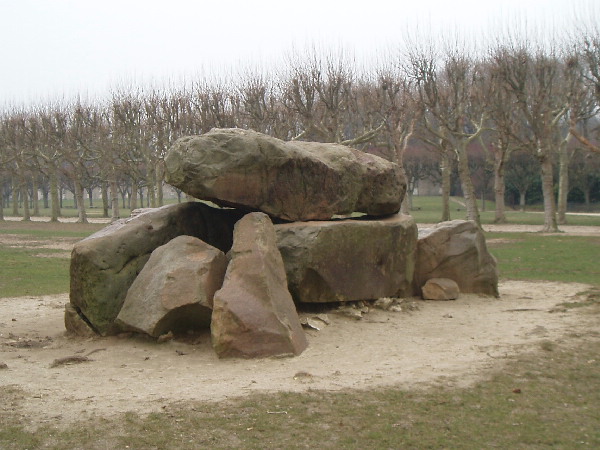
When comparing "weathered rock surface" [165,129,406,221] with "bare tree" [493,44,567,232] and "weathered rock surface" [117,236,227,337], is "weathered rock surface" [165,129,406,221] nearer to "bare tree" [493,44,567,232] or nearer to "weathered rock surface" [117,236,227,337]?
"weathered rock surface" [117,236,227,337]

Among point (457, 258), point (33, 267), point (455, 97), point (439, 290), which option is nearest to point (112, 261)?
point (439, 290)

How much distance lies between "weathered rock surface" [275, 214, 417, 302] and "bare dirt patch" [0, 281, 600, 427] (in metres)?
0.46

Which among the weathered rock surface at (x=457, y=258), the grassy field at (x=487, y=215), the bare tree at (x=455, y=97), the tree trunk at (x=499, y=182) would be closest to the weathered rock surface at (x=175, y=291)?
the weathered rock surface at (x=457, y=258)

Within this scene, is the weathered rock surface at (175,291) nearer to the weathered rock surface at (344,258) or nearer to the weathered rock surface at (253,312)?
the weathered rock surface at (253,312)

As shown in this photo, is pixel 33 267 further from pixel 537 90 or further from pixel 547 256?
pixel 537 90

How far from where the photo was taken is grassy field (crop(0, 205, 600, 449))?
5.96 meters

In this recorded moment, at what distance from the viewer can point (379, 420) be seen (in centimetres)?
643

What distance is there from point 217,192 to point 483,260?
559 cm

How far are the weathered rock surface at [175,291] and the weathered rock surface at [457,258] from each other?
14.7 feet

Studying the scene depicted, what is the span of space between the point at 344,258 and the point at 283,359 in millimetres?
2770

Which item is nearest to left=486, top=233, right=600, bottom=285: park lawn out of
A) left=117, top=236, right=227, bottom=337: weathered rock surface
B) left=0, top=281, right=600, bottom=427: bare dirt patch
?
left=0, top=281, right=600, bottom=427: bare dirt patch

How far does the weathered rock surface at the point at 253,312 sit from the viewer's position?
8.70m

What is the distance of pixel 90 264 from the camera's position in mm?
10211

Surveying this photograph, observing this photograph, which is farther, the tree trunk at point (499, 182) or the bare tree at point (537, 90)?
A: the tree trunk at point (499, 182)
